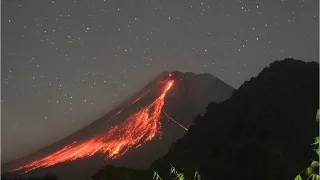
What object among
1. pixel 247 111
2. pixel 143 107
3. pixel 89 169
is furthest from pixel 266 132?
pixel 143 107

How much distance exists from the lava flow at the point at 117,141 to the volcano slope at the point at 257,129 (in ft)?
163

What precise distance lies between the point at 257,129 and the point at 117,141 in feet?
189

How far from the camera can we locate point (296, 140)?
27531 mm

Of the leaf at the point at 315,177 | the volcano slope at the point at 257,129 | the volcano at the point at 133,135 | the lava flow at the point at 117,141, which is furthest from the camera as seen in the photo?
the lava flow at the point at 117,141

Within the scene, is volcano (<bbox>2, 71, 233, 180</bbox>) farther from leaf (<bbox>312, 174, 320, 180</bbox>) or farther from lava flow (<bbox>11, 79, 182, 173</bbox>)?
leaf (<bbox>312, 174, 320, 180</bbox>)

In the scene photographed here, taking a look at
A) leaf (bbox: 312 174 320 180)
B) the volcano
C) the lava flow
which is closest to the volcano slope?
leaf (bbox: 312 174 320 180)

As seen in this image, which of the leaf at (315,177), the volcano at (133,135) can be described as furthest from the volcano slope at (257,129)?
the volcano at (133,135)

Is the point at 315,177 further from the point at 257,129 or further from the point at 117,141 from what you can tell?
the point at 117,141

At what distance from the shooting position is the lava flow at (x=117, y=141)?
80.8m

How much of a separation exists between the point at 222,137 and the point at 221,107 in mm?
4975

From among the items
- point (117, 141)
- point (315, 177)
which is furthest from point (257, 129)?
point (117, 141)

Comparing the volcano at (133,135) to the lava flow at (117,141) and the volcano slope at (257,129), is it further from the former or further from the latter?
the volcano slope at (257,129)

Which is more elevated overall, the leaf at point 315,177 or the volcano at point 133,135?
the leaf at point 315,177

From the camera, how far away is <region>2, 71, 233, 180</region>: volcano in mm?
74625
